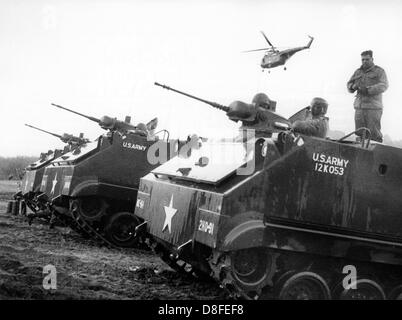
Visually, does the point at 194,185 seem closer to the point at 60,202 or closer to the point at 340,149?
the point at 340,149

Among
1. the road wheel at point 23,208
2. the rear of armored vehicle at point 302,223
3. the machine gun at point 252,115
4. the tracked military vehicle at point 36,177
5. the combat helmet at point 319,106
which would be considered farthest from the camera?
the road wheel at point 23,208

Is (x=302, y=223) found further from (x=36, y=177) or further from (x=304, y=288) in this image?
(x=36, y=177)

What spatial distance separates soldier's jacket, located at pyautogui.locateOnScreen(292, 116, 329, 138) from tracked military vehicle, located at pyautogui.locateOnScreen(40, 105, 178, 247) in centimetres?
472

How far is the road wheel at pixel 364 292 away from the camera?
5.50 m

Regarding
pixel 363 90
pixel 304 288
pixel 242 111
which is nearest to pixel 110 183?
pixel 242 111

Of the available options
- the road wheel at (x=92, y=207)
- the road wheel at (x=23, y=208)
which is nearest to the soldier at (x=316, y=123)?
the road wheel at (x=92, y=207)

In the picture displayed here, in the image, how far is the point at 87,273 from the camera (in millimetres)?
6930

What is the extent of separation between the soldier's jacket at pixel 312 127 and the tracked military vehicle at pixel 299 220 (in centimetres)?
35

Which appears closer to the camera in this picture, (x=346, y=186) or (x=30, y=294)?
(x=30, y=294)

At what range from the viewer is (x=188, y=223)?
18.3ft

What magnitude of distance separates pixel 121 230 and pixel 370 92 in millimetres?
5541

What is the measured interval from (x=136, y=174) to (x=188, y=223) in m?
5.03

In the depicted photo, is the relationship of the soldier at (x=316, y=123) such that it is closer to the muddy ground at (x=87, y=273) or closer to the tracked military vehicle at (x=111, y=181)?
the muddy ground at (x=87, y=273)
